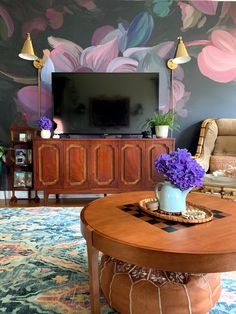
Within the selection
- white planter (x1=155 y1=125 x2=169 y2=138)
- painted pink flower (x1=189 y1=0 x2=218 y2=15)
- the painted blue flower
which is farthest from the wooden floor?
painted pink flower (x1=189 y1=0 x2=218 y2=15)

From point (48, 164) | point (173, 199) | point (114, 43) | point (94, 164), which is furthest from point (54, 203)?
point (173, 199)

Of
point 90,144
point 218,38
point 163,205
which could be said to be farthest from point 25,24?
point 163,205

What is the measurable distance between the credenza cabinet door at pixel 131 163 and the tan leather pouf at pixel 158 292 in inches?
76.9

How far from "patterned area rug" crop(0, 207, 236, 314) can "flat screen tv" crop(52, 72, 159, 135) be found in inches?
53.1

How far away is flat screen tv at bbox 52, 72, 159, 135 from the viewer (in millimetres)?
3312

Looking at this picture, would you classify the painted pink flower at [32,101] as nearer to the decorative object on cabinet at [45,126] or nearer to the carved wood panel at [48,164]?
the decorative object on cabinet at [45,126]

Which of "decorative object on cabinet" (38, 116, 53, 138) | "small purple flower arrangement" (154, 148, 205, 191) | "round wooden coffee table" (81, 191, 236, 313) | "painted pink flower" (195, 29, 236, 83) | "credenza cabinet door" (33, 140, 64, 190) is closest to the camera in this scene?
"round wooden coffee table" (81, 191, 236, 313)

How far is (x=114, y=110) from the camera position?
11.0ft

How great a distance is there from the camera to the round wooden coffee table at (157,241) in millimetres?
883

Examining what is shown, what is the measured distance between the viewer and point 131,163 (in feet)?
10.3

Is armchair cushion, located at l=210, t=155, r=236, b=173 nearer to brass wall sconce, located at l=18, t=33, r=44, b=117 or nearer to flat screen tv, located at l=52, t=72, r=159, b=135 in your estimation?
flat screen tv, located at l=52, t=72, r=159, b=135

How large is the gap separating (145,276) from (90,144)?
2107 mm

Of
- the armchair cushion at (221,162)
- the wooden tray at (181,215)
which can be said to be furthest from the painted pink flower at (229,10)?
the wooden tray at (181,215)

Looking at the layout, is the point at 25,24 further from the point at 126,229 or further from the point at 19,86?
the point at 126,229
